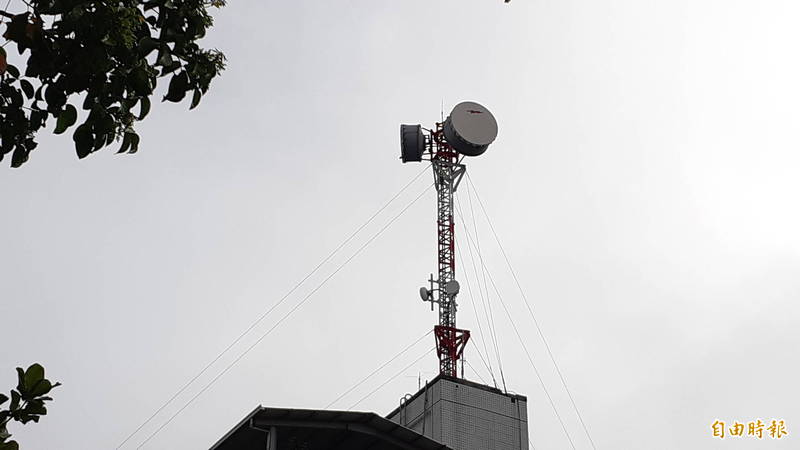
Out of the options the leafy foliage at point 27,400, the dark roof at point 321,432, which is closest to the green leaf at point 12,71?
the leafy foliage at point 27,400

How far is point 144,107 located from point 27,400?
1.88 meters

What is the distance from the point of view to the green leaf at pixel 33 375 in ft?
19.0

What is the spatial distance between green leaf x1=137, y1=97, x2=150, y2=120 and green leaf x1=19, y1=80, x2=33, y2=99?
677 millimetres

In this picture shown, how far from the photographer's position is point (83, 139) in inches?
236

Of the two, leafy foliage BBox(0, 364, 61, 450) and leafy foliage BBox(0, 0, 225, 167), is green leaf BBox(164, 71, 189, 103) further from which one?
leafy foliage BBox(0, 364, 61, 450)

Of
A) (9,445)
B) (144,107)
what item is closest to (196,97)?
(144,107)

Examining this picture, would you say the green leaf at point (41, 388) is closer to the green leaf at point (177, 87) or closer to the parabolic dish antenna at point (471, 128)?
the green leaf at point (177, 87)

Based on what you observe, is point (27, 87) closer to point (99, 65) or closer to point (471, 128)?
point (99, 65)

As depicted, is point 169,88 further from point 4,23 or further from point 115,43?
point 4,23

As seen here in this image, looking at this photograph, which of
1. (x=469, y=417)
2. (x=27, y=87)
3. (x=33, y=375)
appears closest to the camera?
(x=33, y=375)

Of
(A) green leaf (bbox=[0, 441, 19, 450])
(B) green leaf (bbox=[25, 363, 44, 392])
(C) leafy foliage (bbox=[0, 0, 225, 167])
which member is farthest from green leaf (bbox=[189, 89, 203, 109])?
(A) green leaf (bbox=[0, 441, 19, 450])

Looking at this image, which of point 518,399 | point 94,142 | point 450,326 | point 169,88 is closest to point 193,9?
point 169,88

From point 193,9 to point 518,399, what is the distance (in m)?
39.9

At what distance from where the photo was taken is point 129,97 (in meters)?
6.26
